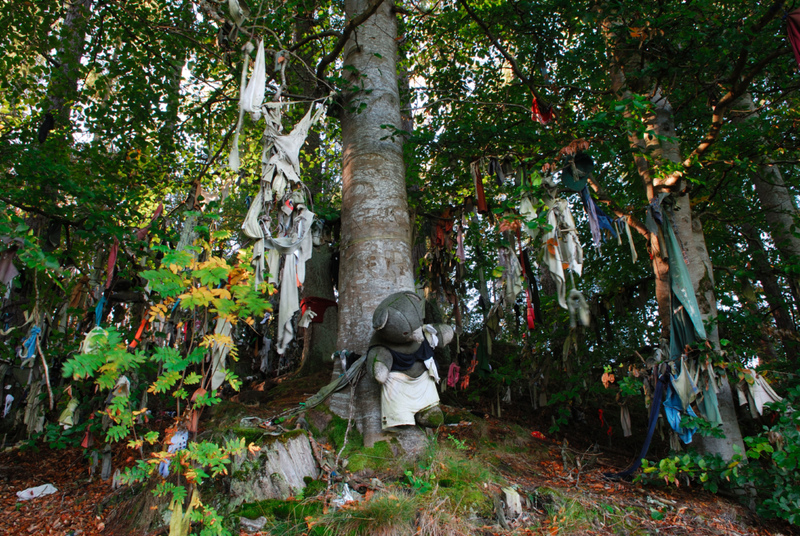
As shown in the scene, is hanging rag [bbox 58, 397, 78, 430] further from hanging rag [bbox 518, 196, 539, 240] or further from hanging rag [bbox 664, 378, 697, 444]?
hanging rag [bbox 664, 378, 697, 444]

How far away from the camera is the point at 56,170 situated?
4.82m

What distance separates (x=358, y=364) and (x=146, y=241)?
124 inches

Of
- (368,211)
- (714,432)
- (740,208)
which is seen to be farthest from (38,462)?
(740,208)

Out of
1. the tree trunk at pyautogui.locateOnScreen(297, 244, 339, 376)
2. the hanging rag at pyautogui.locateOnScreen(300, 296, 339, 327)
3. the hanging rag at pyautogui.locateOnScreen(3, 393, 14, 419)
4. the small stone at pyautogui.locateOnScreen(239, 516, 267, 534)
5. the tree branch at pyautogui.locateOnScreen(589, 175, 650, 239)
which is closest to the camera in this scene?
the small stone at pyautogui.locateOnScreen(239, 516, 267, 534)

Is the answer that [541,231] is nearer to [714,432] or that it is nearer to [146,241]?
[714,432]

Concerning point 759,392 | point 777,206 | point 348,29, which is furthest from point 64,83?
point 777,206

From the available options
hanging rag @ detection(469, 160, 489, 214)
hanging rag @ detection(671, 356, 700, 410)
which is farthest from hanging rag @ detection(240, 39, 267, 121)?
hanging rag @ detection(671, 356, 700, 410)

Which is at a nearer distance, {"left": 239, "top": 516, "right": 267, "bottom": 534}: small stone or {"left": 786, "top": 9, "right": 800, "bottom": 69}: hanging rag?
{"left": 239, "top": 516, "right": 267, "bottom": 534}: small stone

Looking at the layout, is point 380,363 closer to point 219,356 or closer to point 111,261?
point 219,356

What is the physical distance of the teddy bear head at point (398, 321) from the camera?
4219 mm

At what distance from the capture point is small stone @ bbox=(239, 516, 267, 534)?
10.7 feet

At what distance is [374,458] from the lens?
420 centimetres

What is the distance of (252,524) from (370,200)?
3.67 metres

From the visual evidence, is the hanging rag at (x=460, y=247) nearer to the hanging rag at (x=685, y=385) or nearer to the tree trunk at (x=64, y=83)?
the hanging rag at (x=685, y=385)
